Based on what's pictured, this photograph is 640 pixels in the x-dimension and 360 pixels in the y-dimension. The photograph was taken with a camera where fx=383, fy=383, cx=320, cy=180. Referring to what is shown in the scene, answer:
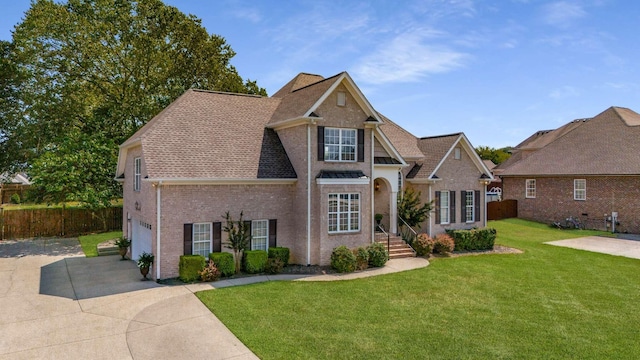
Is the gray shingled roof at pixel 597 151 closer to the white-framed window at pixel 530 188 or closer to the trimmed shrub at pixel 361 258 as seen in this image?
the white-framed window at pixel 530 188

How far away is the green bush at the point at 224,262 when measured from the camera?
15812 mm

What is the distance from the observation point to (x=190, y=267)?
1518cm

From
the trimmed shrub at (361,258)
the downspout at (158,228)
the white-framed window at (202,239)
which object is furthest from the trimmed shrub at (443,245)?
the downspout at (158,228)

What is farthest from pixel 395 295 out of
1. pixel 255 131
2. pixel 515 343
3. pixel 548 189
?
pixel 548 189

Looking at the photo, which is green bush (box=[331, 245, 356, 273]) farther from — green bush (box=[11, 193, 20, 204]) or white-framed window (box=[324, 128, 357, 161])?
green bush (box=[11, 193, 20, 204])

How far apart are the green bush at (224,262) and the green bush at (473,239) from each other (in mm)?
13291

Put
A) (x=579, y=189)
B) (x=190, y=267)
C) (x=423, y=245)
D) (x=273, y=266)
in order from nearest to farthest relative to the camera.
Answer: (x=190, y=267)
(x=273, y=266)
(x=423, y=245)
(x=579, y=189)

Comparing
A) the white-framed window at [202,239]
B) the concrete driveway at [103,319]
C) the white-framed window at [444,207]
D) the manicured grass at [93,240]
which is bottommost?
the concrete driveway at [103,319]

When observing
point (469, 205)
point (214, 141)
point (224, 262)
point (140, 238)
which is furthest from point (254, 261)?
point (469, 205)

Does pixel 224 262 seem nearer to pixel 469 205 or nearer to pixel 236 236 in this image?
pixel 236 236

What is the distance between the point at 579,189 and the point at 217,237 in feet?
99.0

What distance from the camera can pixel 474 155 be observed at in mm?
24594

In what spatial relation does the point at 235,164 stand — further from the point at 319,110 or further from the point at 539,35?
the point at 539,35

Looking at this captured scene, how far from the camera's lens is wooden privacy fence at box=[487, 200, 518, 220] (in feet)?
113
